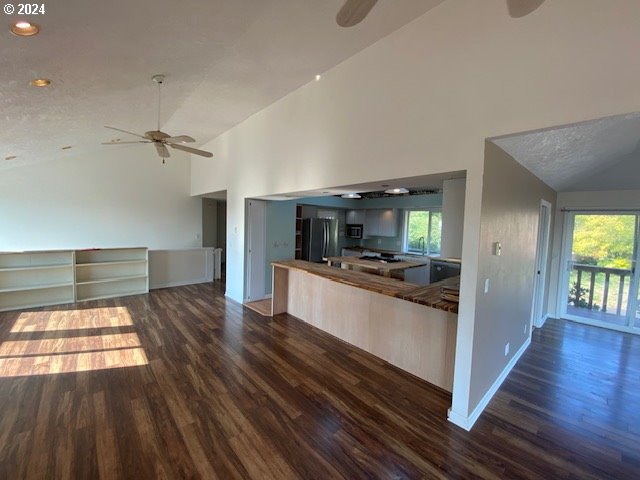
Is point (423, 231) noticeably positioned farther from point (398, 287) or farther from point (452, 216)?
point (398, 287)

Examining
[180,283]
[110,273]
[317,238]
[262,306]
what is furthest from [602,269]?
[110,273]

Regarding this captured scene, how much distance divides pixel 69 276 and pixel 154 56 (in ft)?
16.7

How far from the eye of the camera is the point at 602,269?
15.5 ft

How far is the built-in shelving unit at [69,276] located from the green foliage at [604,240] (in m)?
8.45

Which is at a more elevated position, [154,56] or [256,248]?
[154,56]

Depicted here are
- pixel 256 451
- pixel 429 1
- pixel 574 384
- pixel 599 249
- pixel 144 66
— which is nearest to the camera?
pixel 256 451

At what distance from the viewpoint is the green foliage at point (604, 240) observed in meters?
4.51

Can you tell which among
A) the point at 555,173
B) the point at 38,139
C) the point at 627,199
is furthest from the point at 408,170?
the point at 38,139

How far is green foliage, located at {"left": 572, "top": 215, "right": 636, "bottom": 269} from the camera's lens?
451cm

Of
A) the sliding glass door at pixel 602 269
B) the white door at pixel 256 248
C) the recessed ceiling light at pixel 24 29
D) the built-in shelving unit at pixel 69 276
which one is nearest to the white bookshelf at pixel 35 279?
the built-in shelving unit at pixel 69 276

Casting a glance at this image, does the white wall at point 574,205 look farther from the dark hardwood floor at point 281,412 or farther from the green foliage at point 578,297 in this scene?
the dark hardwood floor at point 281,412

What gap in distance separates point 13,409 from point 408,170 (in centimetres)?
396

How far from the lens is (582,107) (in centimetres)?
173

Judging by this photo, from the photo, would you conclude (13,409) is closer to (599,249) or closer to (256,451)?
(256,451)
